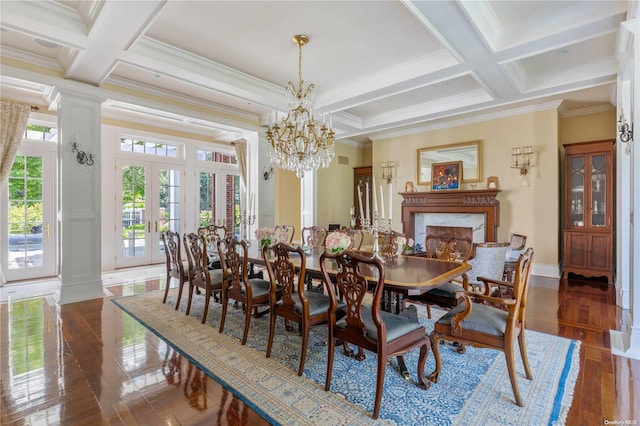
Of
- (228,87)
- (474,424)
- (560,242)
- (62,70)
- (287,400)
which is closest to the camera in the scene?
(474,424)

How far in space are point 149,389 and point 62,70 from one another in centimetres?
419

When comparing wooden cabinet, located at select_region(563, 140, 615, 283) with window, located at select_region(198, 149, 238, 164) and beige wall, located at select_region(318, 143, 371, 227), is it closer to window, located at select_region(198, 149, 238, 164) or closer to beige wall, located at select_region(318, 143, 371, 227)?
beige wall, located at select_region(318, 143, 371, 227)

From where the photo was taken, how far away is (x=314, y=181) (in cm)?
760

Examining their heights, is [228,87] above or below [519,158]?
above

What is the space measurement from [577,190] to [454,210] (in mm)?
2038

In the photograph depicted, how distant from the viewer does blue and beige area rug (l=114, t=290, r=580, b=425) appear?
1.92 metres

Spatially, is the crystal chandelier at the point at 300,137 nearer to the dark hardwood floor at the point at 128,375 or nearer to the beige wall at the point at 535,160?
the dark hardwood floor at the point at 128,375

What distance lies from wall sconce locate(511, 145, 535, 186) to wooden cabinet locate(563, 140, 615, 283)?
562 millimetres

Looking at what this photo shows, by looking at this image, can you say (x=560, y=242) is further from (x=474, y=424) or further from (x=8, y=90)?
(x=8, y=90)

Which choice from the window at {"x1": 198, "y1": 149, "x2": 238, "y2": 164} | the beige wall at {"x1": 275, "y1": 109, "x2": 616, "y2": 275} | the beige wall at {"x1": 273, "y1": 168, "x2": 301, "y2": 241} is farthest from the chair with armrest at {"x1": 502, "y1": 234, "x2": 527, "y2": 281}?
the window at {"x1": 198, "y1": 149, "x2": 238, "y2": 164}

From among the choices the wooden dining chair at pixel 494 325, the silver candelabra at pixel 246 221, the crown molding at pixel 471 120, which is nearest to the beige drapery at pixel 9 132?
the silver candelabra at pixel 246 221

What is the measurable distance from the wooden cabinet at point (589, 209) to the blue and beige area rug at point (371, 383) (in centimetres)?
331

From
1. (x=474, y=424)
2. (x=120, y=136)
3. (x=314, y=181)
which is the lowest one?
(x=474, y=424)

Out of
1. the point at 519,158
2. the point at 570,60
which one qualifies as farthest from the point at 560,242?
the point at 570,60
